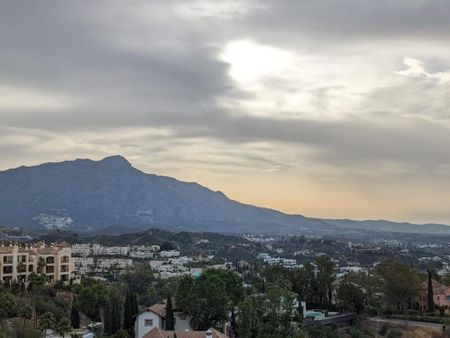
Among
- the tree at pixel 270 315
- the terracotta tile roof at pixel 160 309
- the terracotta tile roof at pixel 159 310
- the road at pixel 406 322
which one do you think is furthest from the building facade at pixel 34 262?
the road at pixel 406 322

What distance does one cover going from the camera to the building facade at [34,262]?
6044cm

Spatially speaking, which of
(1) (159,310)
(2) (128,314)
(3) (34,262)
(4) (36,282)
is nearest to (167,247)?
(3) (34,262)

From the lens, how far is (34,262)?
64.0 meters

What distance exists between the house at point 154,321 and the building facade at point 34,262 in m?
19.4

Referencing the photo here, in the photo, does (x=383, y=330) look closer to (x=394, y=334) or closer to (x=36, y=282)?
(x=394, y=334)

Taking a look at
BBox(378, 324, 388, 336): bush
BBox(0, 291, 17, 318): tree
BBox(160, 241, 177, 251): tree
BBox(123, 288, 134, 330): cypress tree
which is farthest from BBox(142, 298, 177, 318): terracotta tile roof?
BBox(160, 241, 177, 251): tree

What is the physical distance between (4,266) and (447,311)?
4098 cm

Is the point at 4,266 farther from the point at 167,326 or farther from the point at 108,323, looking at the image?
the point at 167,326

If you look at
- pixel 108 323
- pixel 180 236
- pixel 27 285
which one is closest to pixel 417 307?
pixel 108 323

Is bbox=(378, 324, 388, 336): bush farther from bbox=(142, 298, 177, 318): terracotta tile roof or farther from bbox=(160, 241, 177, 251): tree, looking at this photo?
bbox=(160, 241, 177, 251): tree

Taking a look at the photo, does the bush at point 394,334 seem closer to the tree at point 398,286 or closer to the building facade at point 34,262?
the tree at point 398,286

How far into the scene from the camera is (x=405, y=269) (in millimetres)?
60875

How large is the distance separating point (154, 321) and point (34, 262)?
2570 centimetres

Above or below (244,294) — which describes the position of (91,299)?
below
